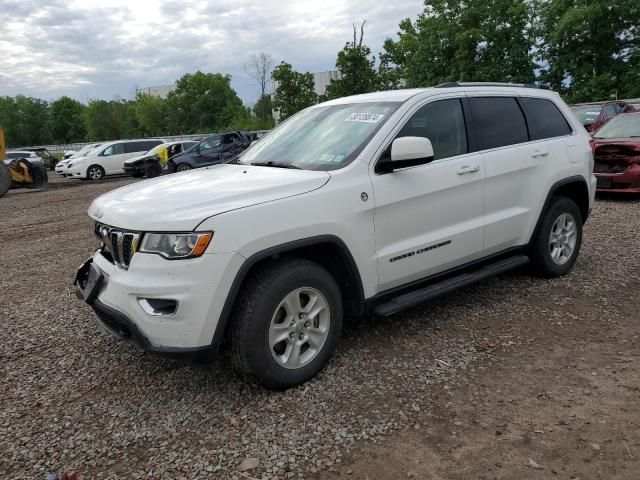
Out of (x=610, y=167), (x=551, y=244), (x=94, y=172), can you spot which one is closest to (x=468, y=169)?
(x=551, y=244)

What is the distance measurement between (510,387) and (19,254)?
24.0 feet

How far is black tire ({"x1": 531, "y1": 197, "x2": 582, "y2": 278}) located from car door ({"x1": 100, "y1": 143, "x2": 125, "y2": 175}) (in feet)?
71.6

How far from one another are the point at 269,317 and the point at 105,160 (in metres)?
22.6

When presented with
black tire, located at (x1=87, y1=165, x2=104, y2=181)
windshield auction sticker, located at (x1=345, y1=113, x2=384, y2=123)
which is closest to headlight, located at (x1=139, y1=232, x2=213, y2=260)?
windshield auction sticker, located at (x1=345, y1=113, x2=384, y2=123)

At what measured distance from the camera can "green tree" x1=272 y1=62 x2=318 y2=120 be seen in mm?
35656

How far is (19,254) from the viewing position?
7.82 m

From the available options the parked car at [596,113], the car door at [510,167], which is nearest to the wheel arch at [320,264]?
the car door at [510,167]

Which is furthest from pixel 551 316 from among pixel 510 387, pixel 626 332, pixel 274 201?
pixel 274 201

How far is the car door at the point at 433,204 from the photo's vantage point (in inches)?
141

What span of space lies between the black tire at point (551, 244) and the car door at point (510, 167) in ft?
0.62

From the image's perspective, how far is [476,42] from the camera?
32219mm

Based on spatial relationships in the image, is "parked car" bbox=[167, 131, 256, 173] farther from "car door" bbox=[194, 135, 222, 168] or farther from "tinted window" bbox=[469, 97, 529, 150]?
"tinted window" bbox=[469, 97, 529, 150]

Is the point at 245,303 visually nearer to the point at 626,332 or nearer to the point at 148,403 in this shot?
the point at 148,403

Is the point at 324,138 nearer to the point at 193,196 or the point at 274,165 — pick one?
the point at 274,165
